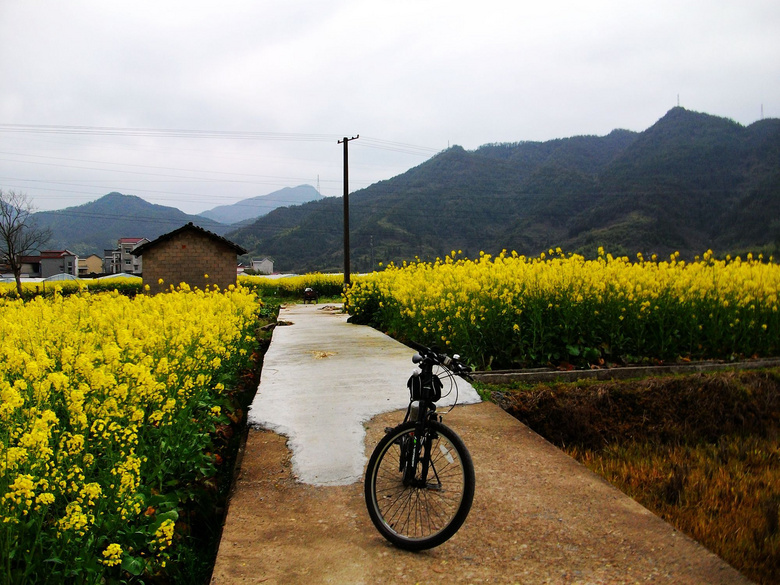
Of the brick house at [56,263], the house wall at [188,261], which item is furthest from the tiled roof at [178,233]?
the brick house at [56,263]

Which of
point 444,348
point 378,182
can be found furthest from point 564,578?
point 378,182

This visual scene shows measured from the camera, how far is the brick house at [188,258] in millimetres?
22172

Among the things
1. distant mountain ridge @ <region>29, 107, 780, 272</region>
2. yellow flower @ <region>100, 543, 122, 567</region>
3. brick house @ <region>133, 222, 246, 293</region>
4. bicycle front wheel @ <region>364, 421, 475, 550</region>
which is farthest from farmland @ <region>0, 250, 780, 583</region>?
distant mountain ridge @ <region>29, 107, 780, 272</region>

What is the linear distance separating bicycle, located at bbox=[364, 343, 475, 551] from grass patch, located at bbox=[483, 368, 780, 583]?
5.91ft

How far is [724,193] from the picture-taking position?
281ft

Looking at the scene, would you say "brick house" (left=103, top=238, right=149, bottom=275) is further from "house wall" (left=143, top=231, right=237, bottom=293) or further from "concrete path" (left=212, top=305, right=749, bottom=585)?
"concrete path" (left=212, top=305, right=749, bottom=585)

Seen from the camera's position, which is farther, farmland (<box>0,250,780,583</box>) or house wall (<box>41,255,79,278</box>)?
A: house wall (<box>41,255,79,278</box>)

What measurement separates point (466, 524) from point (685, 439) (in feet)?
13.1

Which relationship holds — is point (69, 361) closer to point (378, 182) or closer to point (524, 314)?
point (524, 314)

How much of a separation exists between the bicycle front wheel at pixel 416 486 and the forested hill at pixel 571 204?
214 ft

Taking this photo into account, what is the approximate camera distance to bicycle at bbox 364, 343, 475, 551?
303cm

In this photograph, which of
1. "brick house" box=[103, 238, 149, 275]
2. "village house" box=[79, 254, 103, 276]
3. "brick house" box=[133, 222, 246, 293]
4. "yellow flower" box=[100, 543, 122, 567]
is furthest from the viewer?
"village house" box=[79, 254, 103, 276]

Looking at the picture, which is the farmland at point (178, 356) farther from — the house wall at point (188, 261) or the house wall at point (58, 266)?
the house wall at point (58, 266)

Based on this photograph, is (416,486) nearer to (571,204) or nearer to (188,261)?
(188,261)
